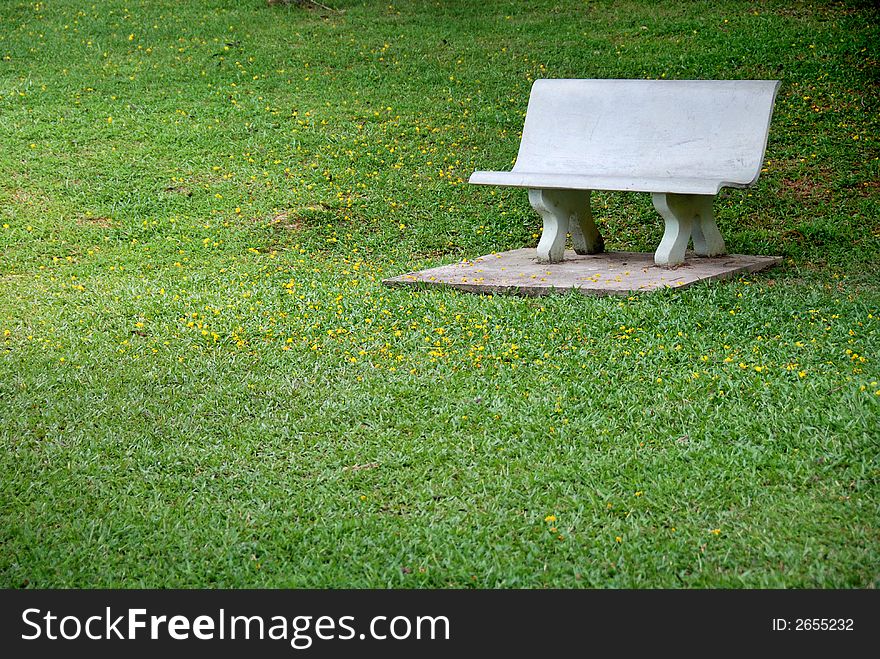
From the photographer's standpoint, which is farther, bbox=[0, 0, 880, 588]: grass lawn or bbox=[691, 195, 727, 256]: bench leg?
bbox=[691, 195, 727, 256]: bench leg

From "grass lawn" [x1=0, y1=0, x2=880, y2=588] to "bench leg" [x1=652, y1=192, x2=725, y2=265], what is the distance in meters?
0.46

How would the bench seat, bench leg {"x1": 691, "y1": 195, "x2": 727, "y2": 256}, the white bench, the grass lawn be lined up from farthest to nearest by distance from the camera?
bench leg {"x1": 691, "y1": 195, "x2": 727, "y2": 256} → the white bench → the bench seat → the grass lawn

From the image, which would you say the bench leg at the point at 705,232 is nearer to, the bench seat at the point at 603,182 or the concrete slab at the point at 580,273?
the concrete slab at the point at 580,273

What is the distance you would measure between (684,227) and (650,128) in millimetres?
699

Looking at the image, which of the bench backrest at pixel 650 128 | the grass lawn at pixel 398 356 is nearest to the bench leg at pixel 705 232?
the bench backrest at pixel 650 128

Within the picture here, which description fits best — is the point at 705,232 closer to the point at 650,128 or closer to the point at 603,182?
the point at 650,128

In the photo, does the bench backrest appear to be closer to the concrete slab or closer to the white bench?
the white bench

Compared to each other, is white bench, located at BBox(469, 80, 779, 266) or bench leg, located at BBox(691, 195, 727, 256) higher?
white bench, located at BBox(469, 80, 779, 266)

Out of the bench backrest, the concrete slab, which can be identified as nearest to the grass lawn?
the concrete slab

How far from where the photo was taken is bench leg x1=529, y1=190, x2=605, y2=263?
6355 millimetres

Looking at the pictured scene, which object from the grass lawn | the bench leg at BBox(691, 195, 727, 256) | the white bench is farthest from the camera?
the bench leg at BBox(691, 195, 727, 256)

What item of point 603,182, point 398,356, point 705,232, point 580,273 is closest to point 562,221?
point 580,273

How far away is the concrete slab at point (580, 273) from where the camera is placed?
572cm
